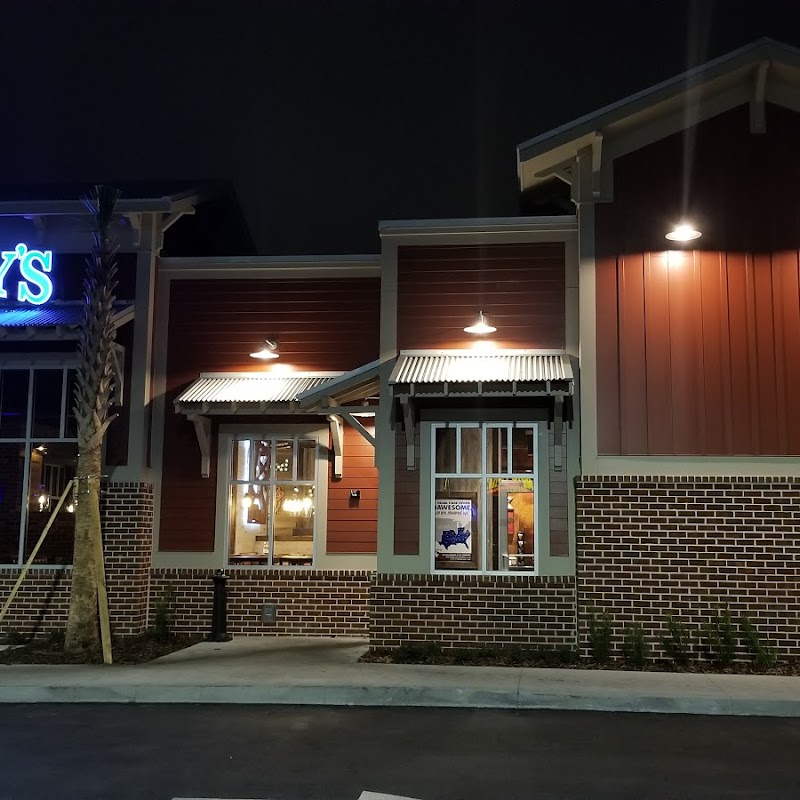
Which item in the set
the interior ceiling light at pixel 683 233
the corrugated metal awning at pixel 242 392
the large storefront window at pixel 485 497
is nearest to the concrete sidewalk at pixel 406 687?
the large storefront window at pixel 485 497

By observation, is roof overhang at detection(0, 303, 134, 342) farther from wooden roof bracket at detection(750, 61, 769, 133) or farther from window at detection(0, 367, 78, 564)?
wooden roof bracket at detection(750, 61, 769, 133)

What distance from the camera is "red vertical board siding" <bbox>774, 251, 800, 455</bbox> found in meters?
11.2

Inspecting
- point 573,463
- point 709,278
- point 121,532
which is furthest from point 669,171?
point 121,532

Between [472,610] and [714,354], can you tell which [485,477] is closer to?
[472,610]

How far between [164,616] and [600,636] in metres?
6.33

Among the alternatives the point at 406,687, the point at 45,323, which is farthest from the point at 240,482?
the point at 406,687

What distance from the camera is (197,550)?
13.6 metres

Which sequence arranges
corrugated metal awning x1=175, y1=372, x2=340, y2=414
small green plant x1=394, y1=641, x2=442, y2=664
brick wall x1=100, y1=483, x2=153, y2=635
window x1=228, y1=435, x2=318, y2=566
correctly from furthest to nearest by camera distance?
window x1=228, y1=435, x2=318, y2=566 < brick wall x1=100, y1=483, x2=153, y2=635 < corrugated metal awning x1=175, y1=372, x2=340, y2=414 < small green plant x1=394, y1=641, x2=442, y2=664

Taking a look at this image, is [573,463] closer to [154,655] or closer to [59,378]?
[154,655]

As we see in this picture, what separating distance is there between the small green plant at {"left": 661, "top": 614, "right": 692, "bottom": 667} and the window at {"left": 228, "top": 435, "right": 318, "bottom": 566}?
17.8ft

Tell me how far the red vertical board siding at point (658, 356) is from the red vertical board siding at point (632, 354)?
0.06 meters

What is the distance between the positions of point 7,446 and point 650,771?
10.8 meters

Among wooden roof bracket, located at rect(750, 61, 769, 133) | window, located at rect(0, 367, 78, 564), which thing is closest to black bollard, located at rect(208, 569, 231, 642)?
window, located at rect(0, 367, 78, 564)

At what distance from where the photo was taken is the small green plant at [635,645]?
10.8 m
